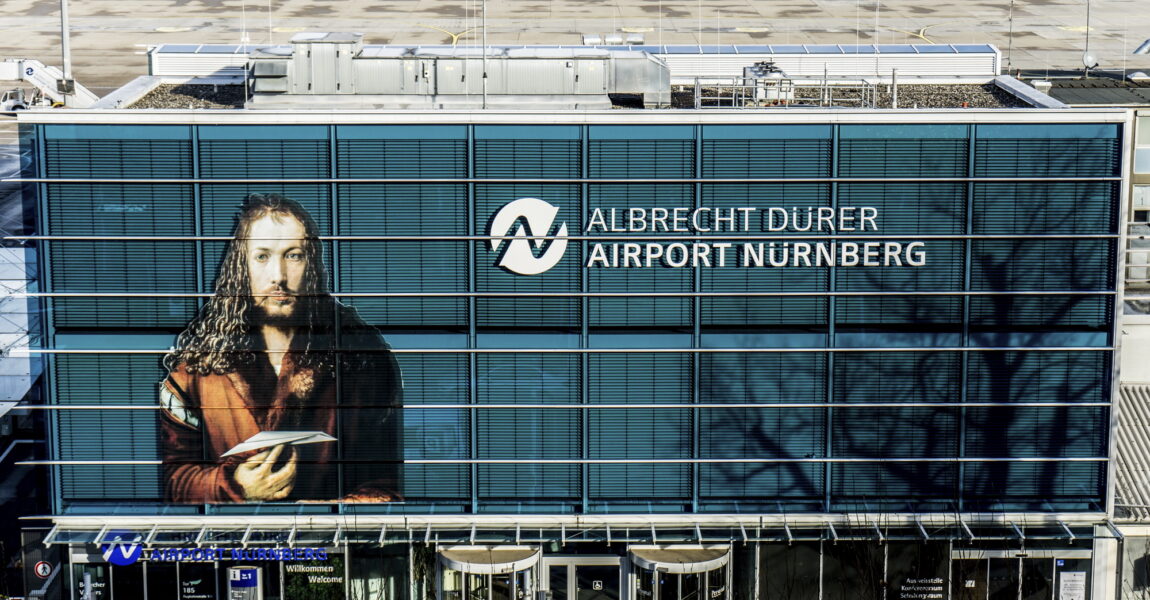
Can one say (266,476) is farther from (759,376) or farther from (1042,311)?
(1042,311)

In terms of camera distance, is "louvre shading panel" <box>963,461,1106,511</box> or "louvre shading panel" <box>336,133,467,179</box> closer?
"louvre shading panel" <box>336,133,467,179</box>

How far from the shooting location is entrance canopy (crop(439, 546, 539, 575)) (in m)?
46.6

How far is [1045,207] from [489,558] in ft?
59.3

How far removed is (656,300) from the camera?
151ft

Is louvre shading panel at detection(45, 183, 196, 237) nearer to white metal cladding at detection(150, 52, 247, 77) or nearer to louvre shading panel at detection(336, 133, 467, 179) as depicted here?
louvre shading panel at detection(336, 133, 467, 179)

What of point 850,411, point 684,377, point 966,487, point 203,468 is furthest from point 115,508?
point 966,487

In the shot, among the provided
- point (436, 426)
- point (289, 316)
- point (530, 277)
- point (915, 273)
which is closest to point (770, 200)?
point (915, 273)

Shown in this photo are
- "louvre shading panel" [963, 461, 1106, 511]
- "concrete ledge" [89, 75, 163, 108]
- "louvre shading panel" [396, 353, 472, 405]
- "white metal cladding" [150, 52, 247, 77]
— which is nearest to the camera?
"louvre shading panel" [396, 353, 472, 405]

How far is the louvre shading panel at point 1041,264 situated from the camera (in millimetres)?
45594

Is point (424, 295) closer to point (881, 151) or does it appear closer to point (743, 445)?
point (743, 445)

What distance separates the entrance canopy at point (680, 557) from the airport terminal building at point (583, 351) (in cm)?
9

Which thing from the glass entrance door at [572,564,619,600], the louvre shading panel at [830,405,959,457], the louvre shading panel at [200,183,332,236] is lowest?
the glass entrance door at [572,564,619,600]

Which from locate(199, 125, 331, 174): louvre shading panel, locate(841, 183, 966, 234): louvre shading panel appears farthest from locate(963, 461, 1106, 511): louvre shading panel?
locate(199, 125, 331, 174): louvre shading panel

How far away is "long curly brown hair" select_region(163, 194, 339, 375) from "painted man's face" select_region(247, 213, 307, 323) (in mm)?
132
